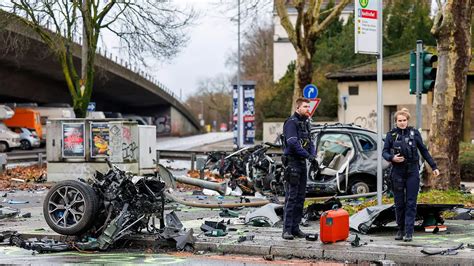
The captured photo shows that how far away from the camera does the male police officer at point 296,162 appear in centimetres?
935

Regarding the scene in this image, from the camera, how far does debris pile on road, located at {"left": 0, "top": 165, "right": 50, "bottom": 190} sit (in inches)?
787

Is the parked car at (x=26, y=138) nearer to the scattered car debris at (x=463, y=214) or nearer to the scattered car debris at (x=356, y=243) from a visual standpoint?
the scattered car debris at (x=463, y=214)

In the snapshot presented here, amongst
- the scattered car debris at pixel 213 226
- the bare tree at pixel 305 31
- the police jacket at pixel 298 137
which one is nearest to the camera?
the police jacket at pixel 298 137

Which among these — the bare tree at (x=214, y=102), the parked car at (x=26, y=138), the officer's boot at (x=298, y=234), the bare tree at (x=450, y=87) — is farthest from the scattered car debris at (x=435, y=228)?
the bare tree at (x=214, y=102)

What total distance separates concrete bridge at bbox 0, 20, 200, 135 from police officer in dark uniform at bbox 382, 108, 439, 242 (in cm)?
2252

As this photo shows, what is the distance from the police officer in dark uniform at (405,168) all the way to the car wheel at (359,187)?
597cm

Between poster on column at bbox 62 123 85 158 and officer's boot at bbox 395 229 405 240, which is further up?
poster on column at bbox 62 123 85 158

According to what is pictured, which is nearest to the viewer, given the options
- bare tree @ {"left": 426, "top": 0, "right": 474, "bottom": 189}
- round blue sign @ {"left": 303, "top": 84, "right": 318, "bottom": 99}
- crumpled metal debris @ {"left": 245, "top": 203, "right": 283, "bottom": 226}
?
crumpled metal debris @ {"left": 245, "top": 203, "right": 283, "bottom": 226}

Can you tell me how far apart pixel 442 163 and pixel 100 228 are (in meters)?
7.40

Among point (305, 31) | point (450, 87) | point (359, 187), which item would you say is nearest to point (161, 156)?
point (305, 31)

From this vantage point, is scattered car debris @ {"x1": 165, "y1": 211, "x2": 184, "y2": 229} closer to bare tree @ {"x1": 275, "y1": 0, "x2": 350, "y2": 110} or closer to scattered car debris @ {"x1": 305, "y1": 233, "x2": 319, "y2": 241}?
scattered car debris @ {"x1": 305, "y1": 233, "x2": 319, "y2": 241}

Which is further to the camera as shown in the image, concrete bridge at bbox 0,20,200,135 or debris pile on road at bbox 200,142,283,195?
concrete bridge at bbox 0,20,200,135

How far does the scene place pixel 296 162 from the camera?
9398 millimetres

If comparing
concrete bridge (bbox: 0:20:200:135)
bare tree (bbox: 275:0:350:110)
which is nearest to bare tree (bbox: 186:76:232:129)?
concrete bridge (bbox: 0:20:200:135)
